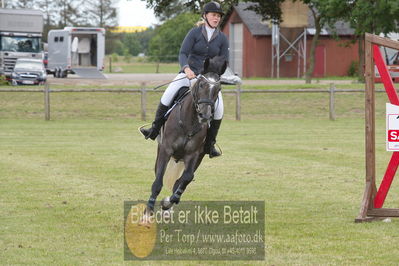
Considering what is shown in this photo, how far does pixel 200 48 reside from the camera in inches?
438

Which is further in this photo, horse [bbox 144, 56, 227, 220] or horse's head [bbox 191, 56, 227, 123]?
horse [bbox 144, 56, 227, 220]

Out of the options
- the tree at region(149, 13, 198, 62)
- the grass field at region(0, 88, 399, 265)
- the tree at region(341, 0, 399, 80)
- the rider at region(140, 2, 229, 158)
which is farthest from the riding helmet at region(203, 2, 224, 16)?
the tree at region(149, 13, 198, 62)

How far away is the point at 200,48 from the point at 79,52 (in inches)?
1852

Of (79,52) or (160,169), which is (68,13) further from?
(160,169)

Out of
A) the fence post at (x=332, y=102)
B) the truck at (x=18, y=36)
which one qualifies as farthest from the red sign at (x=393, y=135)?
the truck at (x=18, y=36)

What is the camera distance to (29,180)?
1496 cm

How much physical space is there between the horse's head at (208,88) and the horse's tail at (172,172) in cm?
118

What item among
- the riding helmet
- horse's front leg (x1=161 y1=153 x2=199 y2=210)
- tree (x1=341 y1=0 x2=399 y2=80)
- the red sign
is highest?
tree (x1=341 y1=0 x2=399 y2=80)

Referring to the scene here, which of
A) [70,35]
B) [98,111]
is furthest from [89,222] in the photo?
[70,35]

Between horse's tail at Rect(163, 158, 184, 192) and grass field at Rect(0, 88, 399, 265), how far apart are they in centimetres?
83

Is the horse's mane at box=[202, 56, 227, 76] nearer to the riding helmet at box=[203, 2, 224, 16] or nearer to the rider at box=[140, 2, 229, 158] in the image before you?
the rider at box=[140, 2, 229, 158]

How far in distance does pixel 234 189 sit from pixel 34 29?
124 ft

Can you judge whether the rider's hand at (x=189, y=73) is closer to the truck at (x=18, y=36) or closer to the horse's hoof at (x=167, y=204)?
the horse's hoof at (x=167, y=204)

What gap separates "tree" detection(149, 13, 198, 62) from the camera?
87312mm
